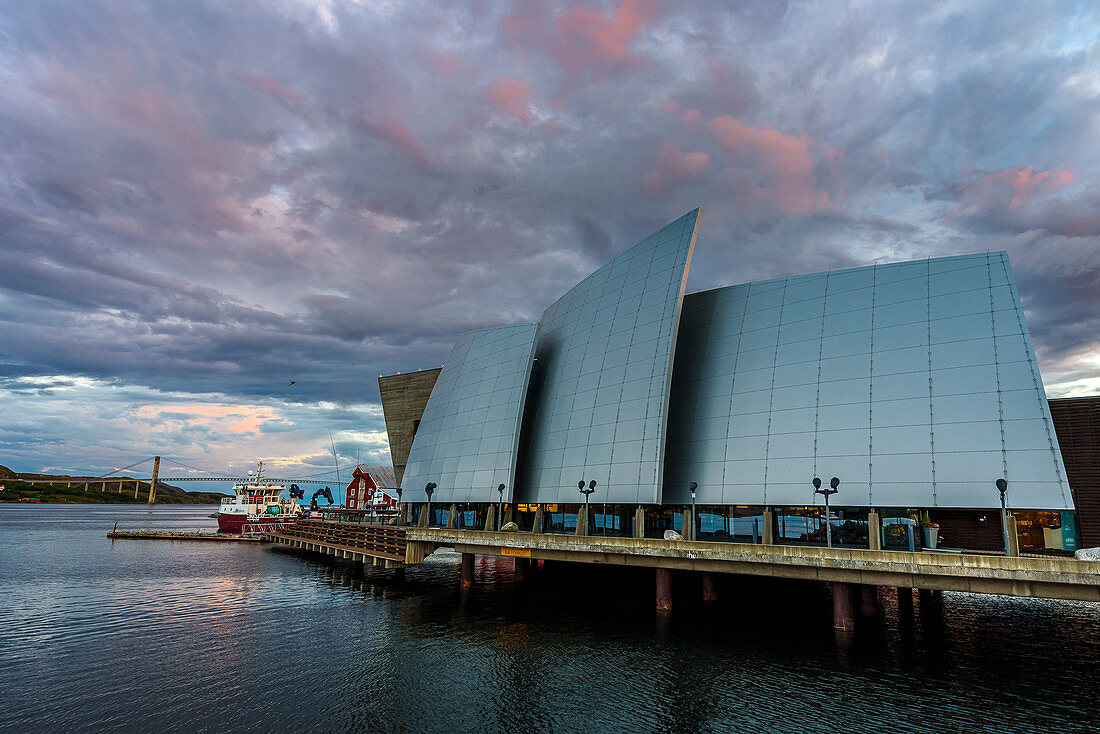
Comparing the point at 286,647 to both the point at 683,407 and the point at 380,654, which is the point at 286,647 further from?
the point at 683,407

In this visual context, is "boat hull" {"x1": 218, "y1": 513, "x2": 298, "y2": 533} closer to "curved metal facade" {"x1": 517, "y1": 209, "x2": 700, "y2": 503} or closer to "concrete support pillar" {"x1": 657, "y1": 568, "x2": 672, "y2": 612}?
"curved metal facade" {"x1": 517, "y1": 209, "x2": 700, "y2": 503}

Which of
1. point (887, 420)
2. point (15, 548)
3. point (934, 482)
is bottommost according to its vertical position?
point (15, 548)

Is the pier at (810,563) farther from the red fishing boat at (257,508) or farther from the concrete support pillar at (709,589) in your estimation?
the red fishing boat at (257,508)

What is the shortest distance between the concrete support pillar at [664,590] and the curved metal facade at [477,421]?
16150 millimetres

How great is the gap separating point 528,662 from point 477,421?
1146 inches

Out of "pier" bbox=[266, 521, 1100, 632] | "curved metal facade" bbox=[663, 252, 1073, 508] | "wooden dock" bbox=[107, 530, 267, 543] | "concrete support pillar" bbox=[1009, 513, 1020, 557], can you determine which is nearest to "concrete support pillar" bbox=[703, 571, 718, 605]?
"pier" bbox=[266, 521, 1100, 632]

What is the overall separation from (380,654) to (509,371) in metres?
29.5

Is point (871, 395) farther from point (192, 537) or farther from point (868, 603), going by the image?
point (192, 537)

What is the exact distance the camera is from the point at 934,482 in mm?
29609

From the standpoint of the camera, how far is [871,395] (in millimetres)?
33375

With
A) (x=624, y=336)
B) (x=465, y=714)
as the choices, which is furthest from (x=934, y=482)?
(x=465, y=714)

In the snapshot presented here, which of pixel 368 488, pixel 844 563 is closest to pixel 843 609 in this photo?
pixel 844 563

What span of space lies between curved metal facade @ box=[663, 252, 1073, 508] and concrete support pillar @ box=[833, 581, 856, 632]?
20.3ft

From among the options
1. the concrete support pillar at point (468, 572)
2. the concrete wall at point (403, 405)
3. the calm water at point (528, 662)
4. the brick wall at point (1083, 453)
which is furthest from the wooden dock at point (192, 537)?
the brick wall at point (1083, 453)
